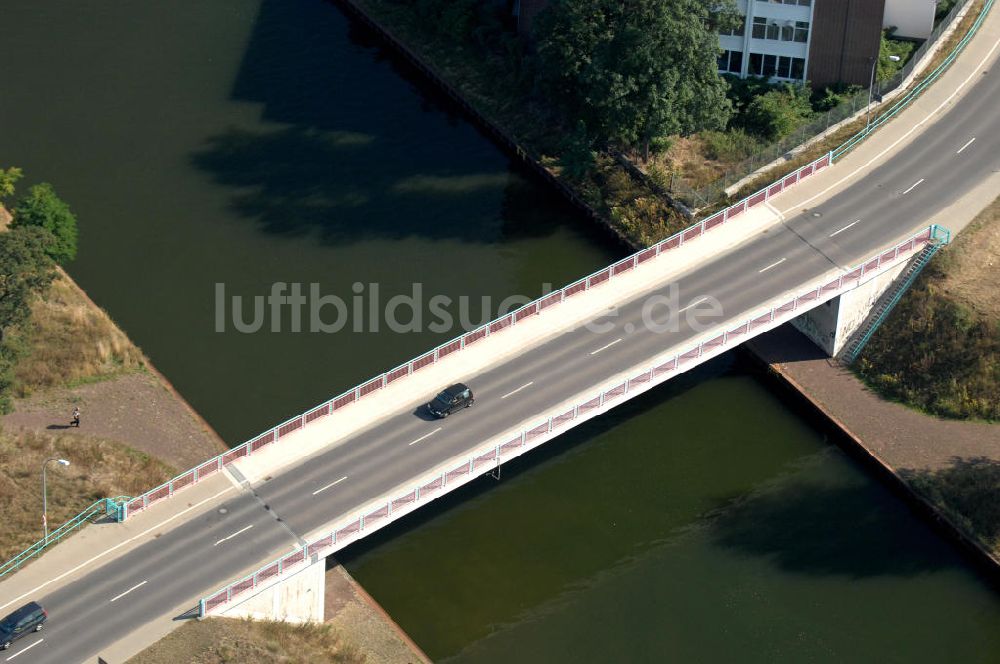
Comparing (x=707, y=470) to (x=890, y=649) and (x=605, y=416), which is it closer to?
(x=605, y=416)

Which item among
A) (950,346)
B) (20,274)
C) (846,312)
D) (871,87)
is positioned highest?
(871,87)

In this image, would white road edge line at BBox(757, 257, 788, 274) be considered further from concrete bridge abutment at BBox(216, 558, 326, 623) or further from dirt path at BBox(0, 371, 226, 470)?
concrete bridge abutment at BBox(216, 558, 326, 623)

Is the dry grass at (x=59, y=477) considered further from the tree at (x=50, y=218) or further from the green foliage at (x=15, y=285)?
the tree at (x=50, y=218)

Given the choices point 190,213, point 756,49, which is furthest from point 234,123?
point 756,49

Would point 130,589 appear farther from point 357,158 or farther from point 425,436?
point 357,158

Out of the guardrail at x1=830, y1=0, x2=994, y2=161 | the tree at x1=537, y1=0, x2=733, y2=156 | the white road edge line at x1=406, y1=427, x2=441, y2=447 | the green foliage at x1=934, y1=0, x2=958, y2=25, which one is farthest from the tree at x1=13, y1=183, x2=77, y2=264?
the green foliage at x1=934, y1=0, x2=958, y2=25

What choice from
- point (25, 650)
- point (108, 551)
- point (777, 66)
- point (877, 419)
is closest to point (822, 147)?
point (777, 66)
